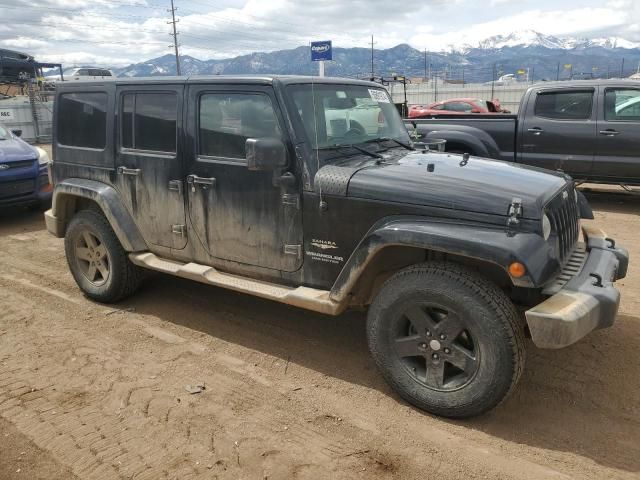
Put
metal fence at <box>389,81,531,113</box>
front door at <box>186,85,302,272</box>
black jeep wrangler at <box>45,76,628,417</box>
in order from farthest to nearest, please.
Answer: metal fence at <box>389,81,531,113</box>, front door at <box>186,85,302,272</box>, black jeep wrangler at <box>45,76,628,417</box>

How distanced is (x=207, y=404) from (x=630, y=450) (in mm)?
2344

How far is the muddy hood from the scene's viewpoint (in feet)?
9.52

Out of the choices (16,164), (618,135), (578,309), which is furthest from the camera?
(16,164)

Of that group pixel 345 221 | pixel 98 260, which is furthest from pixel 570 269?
pixel 98 260

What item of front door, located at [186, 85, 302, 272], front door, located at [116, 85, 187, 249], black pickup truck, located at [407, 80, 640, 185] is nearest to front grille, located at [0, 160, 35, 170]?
front door, located at [116, 85, 187, 249]

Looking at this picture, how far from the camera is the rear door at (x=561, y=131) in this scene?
810 centimetres

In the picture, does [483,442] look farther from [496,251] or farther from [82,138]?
[82,138]

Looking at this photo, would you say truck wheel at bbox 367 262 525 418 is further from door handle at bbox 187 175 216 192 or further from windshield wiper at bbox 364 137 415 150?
door handle at bbox 187 175 216 192

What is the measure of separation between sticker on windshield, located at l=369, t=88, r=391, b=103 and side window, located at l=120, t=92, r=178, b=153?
153 centimetres

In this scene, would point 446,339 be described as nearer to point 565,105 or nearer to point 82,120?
point 82,120

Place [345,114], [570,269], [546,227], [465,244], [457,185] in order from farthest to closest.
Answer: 1. [345,114]
2. [570,269]
3. [457,185]
4. [546,227]
5. [465,244]

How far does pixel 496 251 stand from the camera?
8.84 ft

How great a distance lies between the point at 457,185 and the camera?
9.94 ft

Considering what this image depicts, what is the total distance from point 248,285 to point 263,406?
2.90 feet
